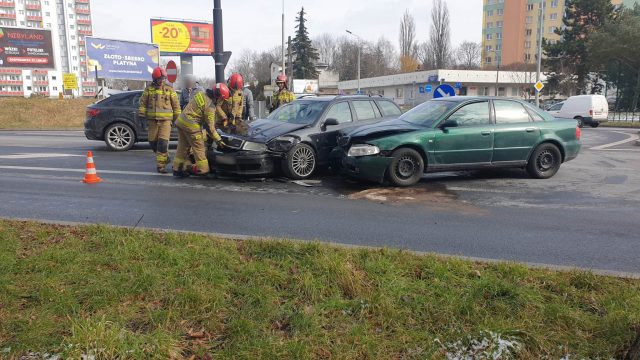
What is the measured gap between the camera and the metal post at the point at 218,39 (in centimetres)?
1140

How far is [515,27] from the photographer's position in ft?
312

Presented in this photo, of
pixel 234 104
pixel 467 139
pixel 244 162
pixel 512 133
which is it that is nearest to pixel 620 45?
pixel 512 133

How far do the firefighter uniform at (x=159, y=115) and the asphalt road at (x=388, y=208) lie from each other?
1.78 feet

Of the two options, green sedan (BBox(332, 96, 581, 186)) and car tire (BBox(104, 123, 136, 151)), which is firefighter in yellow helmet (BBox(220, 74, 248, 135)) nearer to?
green sedan (BBox(332, 96, 581, 186))

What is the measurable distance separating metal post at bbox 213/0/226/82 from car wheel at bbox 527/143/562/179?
24.4 feet

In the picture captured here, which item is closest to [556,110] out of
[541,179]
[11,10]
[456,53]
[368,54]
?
[541,179]

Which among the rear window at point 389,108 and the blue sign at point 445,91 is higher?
the blue sign at point 445,91

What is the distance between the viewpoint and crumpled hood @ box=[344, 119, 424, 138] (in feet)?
26.4

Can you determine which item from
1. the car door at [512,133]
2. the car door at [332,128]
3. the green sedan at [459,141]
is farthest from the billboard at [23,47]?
the car door at [512,133]

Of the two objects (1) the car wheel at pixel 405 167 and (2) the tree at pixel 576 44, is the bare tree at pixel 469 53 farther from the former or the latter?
(1) the car wheel at pixel 405 167

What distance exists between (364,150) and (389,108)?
97.9 inches

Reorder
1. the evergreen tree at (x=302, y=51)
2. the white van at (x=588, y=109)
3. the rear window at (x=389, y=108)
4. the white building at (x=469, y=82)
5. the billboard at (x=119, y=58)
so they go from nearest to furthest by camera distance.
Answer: the rear window at (x=389, y=108)
the white van at (x=588, y=109)
the billboard at (x=119, y=58)
the white building at (x=469, y=82)
the evergreen tree at (x=302, y=51)

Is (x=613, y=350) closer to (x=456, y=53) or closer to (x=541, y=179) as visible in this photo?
(x=541, y=179)

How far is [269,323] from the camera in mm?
3283
